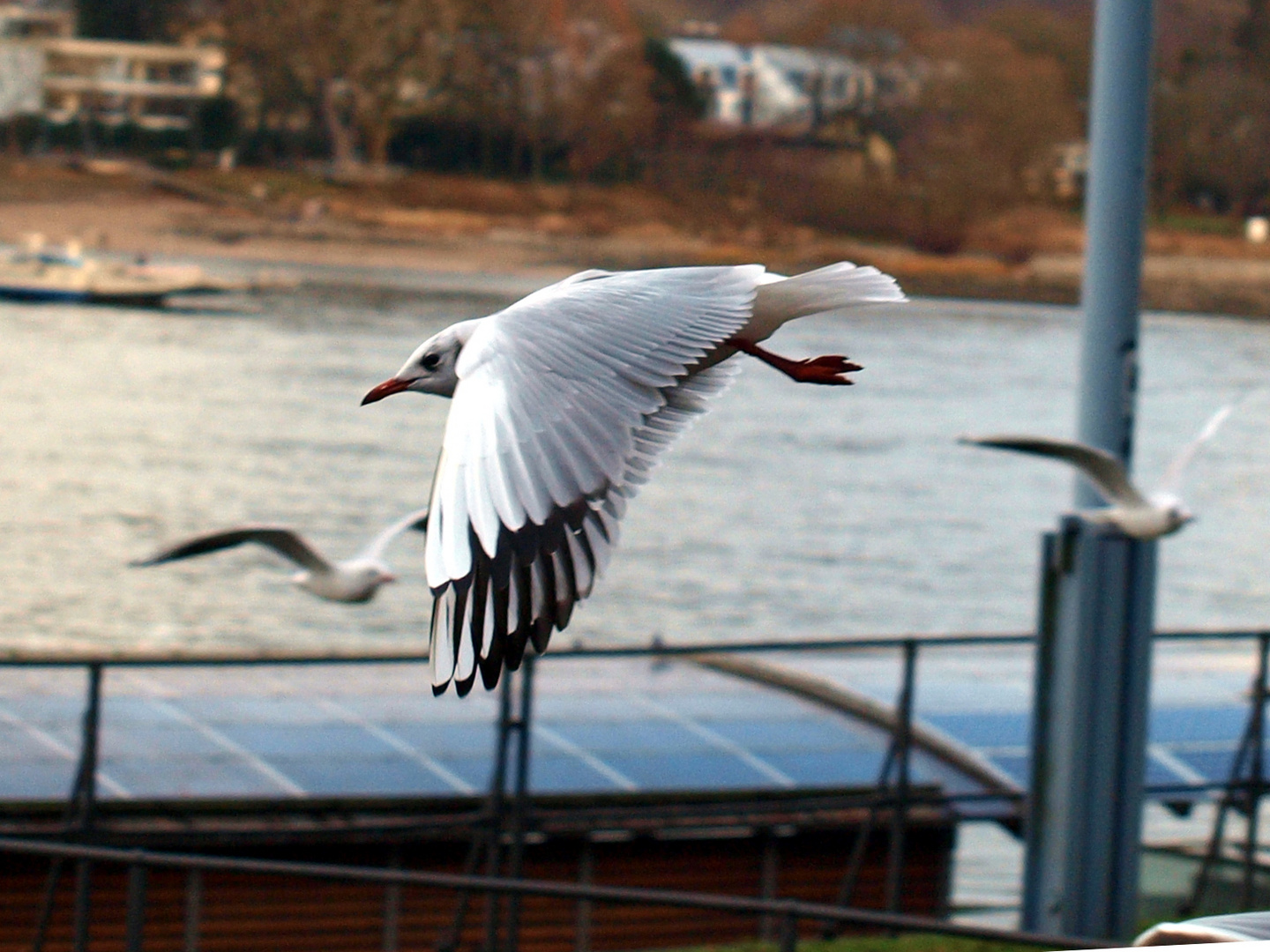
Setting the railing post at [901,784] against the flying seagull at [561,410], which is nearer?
the flying seagull at [561,410]

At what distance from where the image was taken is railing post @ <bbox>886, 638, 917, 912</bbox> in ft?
21.6

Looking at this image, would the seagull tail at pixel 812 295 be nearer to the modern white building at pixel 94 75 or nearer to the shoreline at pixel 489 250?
the shoreline at pixel 489 250

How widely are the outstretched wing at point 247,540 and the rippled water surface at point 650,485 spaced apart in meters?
8.87

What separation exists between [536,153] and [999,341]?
1438cm

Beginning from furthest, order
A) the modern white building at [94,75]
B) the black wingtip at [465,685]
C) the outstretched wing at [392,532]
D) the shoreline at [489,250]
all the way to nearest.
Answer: the modern white building at [94,75], the shoreline at [489,250], the outstretched wing at [392,532], the black wingtip at [465,685]

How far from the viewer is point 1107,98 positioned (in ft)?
19.0

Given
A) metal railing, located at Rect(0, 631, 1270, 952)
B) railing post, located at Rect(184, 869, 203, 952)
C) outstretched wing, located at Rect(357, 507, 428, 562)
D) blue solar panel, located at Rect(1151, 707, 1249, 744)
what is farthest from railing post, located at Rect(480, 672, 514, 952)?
blue solar panel, located at Rect(1151, 707, 1249, 744)

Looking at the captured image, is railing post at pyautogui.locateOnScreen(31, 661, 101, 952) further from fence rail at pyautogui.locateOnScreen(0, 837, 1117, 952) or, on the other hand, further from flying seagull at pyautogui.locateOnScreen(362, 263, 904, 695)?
flying seagull at pyautogui.locateOnScreen(362, 263, 904, 695)

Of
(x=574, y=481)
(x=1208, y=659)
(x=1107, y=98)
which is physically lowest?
(x=1208, y=659)

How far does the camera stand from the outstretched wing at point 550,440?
1.75 metres

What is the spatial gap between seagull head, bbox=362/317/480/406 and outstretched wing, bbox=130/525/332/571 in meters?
1.91

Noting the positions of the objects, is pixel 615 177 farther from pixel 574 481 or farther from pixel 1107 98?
pixel 574 481

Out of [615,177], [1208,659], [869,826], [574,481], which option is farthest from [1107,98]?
[615,177]

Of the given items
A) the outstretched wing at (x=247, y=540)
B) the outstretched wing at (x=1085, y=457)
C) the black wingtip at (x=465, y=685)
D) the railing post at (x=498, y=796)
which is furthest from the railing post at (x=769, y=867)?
→ the black wingtip at (x=465, y=685)
